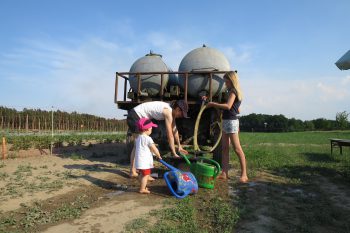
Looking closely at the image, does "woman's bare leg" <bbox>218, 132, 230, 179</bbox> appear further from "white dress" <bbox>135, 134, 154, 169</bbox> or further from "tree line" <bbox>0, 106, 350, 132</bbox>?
"tree line" <bbox>0, 106, 350, 132</bbox>

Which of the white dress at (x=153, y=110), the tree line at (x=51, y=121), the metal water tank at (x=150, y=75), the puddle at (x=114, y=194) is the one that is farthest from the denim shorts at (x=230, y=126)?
the tree line at (x=51, y=121)

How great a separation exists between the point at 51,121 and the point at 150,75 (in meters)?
31.2

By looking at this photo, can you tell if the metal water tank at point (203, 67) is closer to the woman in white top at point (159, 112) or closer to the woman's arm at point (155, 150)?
the woman in white top at point (159, 112)

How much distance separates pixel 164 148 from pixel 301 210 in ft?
14.3

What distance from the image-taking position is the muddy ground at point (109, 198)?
11.6ft

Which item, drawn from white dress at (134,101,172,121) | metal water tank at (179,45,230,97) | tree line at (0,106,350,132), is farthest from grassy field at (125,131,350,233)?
tree line at (0,106,350,132)

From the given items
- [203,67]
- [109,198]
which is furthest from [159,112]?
[203,67]

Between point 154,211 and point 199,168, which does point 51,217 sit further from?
point 199,168

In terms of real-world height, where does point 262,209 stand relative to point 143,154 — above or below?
below

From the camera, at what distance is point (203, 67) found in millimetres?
7859

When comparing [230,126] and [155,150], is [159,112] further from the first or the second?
[230,126]

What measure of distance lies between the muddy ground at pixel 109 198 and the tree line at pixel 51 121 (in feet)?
83.6

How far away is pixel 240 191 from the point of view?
5191 millimetres

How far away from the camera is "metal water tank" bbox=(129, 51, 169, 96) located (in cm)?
820
